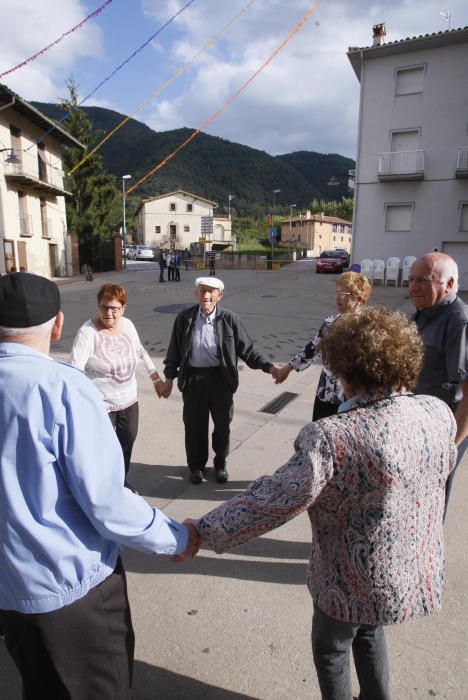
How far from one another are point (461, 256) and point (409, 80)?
832 cm

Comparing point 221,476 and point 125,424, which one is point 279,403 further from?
point 125,424

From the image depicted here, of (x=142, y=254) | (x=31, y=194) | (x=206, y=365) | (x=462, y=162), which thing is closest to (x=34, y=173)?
(x=31, y=194)

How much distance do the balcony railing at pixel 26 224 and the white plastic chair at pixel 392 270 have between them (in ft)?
58.9

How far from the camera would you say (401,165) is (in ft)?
67.2

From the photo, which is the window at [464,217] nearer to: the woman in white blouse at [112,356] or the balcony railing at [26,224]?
the woman in white blouse at [112,356]

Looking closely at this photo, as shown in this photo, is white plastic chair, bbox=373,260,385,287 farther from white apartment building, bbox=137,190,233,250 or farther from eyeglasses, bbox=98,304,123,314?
white apartment building, bbox=137,190,233,250

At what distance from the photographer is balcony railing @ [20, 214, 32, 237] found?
2252cm

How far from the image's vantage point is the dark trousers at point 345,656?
148cm

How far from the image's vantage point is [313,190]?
409 ft

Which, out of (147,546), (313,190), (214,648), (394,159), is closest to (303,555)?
(214,648)

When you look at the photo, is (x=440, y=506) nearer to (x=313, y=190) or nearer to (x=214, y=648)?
(x=214, y=648)

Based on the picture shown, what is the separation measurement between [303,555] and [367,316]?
200cm

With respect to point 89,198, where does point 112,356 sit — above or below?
below

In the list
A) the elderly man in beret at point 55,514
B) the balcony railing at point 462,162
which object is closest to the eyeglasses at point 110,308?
the elderly man in beret at point 55,514
